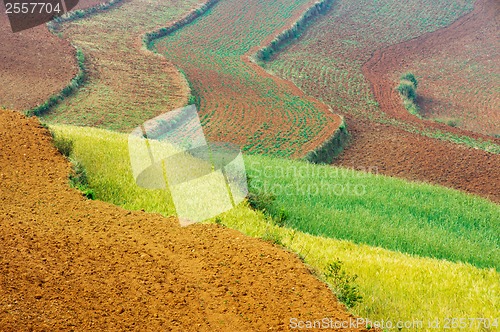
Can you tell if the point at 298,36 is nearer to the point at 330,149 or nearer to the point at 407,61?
the point at 407,61

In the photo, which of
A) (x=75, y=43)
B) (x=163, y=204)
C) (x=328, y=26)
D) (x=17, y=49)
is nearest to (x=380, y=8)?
(x=328, y=26)

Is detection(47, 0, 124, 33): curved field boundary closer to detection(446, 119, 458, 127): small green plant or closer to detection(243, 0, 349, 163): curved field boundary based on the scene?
detection(243, 0, 349, 163): curved field boundary

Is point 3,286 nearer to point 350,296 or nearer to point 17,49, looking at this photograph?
point 350,296

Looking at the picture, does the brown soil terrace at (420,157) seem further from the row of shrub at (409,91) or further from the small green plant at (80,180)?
the small green plant at (80,180)

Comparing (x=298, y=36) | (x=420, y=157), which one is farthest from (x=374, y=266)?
(x=298, y=36)

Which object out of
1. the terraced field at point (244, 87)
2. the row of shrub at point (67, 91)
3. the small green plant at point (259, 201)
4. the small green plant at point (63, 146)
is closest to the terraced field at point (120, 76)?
the row of shrub at point (67, 91)
